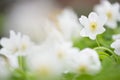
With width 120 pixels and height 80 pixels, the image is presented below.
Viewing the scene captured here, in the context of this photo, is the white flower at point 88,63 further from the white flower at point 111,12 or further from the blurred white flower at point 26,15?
the blurred white flower at point 26,15

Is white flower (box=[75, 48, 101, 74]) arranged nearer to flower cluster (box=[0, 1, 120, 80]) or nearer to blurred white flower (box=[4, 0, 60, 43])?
flower cluster (box=[0, 1, 120, 80])

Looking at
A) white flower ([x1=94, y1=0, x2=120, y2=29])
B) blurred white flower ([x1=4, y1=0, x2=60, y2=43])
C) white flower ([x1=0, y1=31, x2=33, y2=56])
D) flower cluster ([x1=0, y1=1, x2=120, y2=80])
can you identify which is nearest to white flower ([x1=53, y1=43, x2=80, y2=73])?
flower cluster ([x1=0, y1=1, x2=120, y2=80])

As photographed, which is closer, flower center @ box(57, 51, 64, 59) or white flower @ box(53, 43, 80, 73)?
white flower @ box(53, 43, 80, 73)

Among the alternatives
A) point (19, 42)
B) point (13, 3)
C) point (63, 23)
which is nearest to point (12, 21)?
point (13, 3)

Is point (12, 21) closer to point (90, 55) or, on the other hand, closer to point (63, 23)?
point (63, 23)

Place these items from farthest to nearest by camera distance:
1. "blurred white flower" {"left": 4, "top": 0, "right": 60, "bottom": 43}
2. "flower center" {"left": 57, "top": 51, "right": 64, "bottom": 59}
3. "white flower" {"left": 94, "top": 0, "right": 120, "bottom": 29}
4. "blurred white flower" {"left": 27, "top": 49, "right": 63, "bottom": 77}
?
"blurred white flower" {"left": 4, "top": 0, "right": 60, "bottom": 43} < "white flower" {"left": 94, "top": 0, "right": 120, "bottom": 29} < "flower center" {"left": 57, "top": 51, "right": 64, "bottom": 59} < "blurred white flower" {"left": 27, "top": 49, "right": 63, "bottom": 77}

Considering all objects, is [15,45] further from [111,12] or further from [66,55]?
[111,12]
